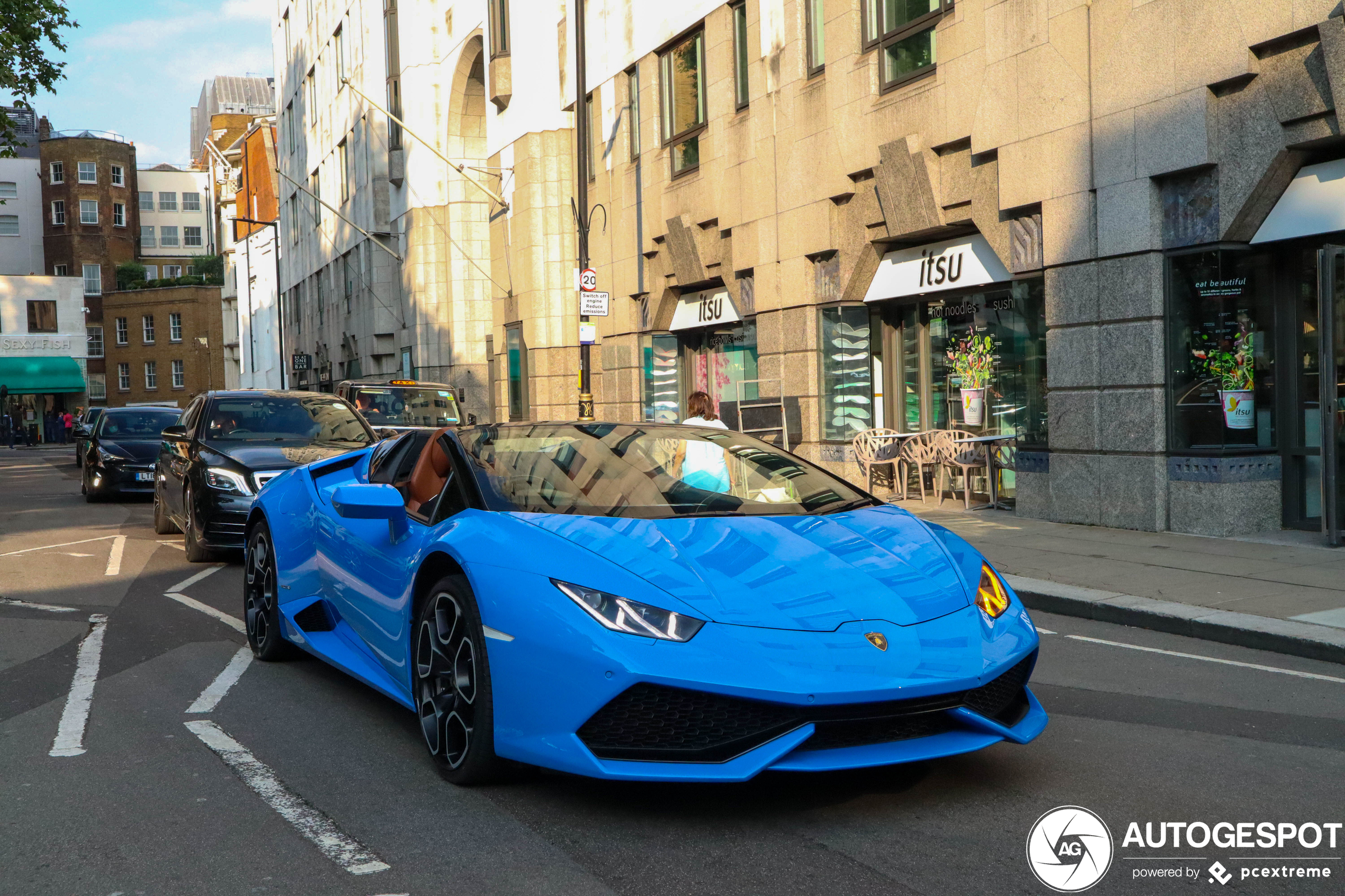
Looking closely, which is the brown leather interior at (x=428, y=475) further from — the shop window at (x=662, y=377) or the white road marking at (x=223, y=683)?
the shop window at (x=662, y=377)

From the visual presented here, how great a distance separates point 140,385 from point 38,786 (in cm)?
8434

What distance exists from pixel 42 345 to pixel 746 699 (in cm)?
7449

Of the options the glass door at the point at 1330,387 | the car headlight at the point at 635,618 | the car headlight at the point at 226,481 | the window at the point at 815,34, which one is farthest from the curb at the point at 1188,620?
the window at the point at 815,34

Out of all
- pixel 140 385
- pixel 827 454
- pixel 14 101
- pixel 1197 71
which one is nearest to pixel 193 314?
pixel 140 385

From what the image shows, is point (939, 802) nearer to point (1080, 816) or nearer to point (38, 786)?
point (1080, 816)

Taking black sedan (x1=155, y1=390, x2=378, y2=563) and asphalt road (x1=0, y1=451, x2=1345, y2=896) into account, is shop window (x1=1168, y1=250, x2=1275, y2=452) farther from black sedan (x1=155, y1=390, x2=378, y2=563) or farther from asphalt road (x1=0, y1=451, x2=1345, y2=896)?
black sedan (x1=155, y1=390, x2=378, y2=563)

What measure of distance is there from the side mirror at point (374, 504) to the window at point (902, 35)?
1152 centimetres

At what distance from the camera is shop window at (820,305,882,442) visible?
17.2 m

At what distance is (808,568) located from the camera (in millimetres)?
4219

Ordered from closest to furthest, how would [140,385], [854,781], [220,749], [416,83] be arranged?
[854,781], [220,749], [416,83], [140,385]

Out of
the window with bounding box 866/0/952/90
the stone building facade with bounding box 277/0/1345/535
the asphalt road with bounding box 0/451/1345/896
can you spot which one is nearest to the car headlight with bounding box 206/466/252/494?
the asphalt road with bounding box 0/451/1345/896

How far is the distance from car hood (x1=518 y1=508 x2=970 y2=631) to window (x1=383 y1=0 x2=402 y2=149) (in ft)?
120

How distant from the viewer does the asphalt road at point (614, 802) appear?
11.8 ft

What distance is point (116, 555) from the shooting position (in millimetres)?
12430
